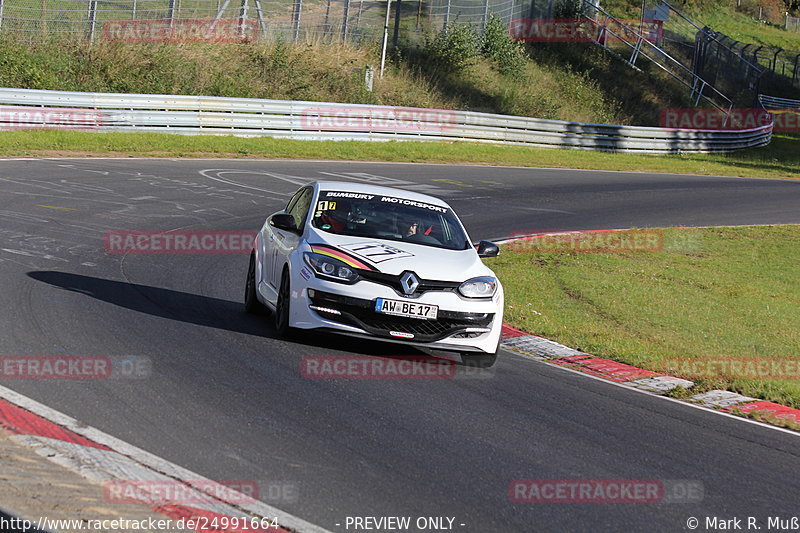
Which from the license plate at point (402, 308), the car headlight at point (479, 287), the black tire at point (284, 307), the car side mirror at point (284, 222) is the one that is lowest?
the black tire at point (284, 307)

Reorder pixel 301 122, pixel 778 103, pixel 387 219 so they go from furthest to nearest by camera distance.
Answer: pixel 778 103 < pixel 301 122 < pixel 387 219

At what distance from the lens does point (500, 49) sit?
161ft


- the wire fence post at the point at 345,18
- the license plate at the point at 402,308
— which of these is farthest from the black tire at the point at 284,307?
the wire fence post at the point at 345,18

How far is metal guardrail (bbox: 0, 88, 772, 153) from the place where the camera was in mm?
27297

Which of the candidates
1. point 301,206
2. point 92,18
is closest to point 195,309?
point 301,206

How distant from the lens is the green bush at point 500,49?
4891 cm

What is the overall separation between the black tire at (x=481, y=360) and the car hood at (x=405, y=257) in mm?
739

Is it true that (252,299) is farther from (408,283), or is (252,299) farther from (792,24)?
(792,24)

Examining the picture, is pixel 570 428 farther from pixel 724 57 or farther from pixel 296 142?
pixel 724 57

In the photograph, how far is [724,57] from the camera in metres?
58.3

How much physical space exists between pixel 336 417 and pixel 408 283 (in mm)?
2043

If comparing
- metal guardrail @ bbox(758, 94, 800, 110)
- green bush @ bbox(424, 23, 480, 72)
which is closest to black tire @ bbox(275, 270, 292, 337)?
green bush @ bbox(424, 23, 480, 72)

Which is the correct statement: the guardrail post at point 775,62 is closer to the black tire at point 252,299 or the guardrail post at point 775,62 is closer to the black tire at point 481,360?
the black tire at point 252,299

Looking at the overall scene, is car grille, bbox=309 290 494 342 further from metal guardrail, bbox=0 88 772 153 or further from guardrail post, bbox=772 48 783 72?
guardrail post, bbox=772 48 783 72
